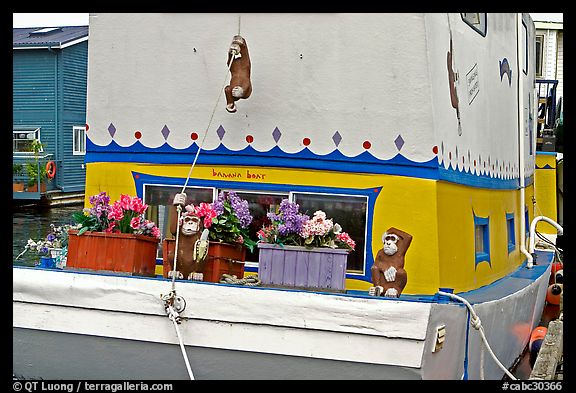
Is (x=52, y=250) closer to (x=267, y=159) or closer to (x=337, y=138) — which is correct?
(x=267, y=159)

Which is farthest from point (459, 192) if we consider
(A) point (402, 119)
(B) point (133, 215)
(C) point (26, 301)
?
(C) point (26, 301)

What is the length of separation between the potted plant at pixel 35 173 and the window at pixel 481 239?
901 inches

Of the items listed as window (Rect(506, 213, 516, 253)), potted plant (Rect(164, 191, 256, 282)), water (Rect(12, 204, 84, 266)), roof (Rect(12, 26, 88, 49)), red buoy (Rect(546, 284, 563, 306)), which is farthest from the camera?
roof (Rect(12, 26, 88, 49))

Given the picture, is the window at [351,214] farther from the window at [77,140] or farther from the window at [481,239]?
the window at [77,140]

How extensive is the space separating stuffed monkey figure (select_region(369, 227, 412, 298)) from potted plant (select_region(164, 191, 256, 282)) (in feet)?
3.75

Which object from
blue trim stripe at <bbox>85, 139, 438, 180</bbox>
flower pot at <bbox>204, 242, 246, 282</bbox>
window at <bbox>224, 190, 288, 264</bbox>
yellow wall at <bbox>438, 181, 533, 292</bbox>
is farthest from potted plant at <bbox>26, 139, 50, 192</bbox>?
flower pot at <bbox>204, 242, 246, 282</bbox>

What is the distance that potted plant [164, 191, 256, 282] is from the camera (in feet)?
21.9

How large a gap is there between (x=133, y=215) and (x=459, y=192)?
274 centimetres

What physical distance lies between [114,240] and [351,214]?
1.89 meters

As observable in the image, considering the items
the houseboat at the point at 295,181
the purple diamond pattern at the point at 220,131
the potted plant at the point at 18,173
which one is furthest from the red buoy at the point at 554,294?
the potted plant at the point at 18,173

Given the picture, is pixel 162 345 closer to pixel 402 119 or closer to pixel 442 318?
pixel 442 318

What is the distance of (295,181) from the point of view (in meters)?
7.40

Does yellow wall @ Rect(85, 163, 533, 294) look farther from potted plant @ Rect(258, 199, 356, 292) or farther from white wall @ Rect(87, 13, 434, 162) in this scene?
potted plant @ Rect(258, 199, 356, 292)

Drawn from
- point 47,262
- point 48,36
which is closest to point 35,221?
point 48,36
